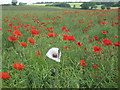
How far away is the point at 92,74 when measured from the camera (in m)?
2.02

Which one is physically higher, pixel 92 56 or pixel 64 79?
pixel 92 56

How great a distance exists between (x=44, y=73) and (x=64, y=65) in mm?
474

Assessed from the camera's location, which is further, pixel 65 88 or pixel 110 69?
pixel 110 69

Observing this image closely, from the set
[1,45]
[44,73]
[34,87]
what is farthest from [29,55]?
[1,45]

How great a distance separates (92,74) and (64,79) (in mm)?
386

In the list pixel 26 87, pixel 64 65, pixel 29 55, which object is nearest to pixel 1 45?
pixel 29 55

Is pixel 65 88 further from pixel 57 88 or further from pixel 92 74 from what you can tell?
pixel 92 74

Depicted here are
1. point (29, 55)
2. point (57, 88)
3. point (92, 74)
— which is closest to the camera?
point (57, 88)

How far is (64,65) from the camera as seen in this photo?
2.36 meters

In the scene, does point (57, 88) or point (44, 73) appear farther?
point (44, 73)

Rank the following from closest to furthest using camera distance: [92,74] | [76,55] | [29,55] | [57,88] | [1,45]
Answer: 1. [57,88]
2. [92,74]
3. [29,55]
4. [76,55]
5. [1,45]

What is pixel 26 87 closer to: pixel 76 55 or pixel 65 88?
pixel 65 88

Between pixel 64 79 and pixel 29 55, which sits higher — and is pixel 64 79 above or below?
below

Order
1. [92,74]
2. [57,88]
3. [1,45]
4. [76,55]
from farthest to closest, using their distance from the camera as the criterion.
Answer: [1,45] → [76,55] → [92,74] → [57,88]
